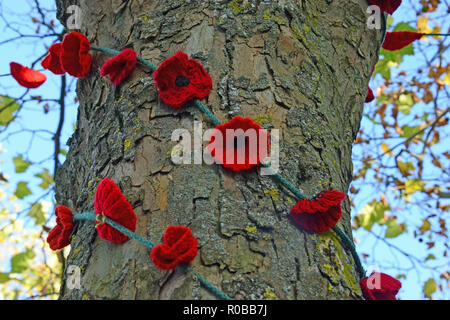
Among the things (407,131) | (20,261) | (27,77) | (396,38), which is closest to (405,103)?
(407,131)

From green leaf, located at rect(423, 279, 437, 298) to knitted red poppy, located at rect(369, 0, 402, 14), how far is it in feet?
11.0

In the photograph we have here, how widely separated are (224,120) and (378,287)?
1.82 ft

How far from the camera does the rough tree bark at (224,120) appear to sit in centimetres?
105

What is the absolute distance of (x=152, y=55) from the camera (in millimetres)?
1386

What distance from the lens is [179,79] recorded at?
128 centimetres

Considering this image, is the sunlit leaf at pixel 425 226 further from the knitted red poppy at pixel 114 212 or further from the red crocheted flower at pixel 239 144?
the knitted red poppy at pixel 114 212

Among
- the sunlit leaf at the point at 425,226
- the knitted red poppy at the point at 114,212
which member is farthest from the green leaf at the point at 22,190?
the sunlit leaf at the point at 425,226

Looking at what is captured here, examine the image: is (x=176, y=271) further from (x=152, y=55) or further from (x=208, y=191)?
(x=152, y=55)

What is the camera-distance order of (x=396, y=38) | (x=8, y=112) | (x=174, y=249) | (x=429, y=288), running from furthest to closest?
(x=429, y=288)
(x=8, y=112)
(x=396, y=38)
(x=174, y=249)

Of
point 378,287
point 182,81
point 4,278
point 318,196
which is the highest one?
point 182,81

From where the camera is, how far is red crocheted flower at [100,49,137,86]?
4.40 feet

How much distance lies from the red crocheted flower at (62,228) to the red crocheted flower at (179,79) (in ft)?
1.27

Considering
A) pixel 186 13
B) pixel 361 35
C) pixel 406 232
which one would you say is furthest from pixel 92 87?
pixel 406 232

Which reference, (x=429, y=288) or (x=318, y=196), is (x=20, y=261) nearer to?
(x=318, y=196)
